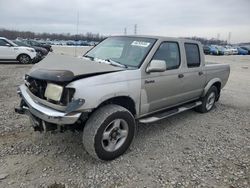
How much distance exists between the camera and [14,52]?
14539mm

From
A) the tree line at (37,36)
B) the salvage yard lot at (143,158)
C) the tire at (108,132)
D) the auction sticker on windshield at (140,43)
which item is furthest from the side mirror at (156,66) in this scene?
the tree line at (37,36)

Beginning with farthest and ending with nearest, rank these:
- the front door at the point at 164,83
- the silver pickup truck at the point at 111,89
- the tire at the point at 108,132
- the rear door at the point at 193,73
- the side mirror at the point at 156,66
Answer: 1. the rear door at the point at 193,73
2. the front door at the point at 164,83
3. the side mirror at the point at 156,66
4. the tire at the point at 108,132
5. the silver pickup truck at the point at 111,89

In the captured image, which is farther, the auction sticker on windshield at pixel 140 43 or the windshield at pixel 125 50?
the auction sticker on windshield at pixel 140 43

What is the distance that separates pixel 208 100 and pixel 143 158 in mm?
3145

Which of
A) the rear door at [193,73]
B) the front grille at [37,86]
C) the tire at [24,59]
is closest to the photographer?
the front grille at [37,86]

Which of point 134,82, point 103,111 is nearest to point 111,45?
point 134,82

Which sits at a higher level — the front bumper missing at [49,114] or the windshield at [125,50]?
the windshield at [125,50]

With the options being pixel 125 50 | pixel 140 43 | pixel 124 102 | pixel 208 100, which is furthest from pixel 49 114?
pixel 208 100

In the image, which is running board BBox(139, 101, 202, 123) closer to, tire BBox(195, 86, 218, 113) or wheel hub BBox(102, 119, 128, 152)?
tire BBox(195, 86, 218, 113)

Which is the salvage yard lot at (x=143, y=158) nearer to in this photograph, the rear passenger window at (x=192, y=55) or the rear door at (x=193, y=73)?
the rear door at (x=193, y=73)

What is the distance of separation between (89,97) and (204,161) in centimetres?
207

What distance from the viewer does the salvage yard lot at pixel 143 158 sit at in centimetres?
318

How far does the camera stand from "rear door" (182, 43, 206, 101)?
499 centimetres

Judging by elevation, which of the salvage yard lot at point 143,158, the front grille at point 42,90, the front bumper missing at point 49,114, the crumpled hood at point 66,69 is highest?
the crumpled hood at point 66,69
